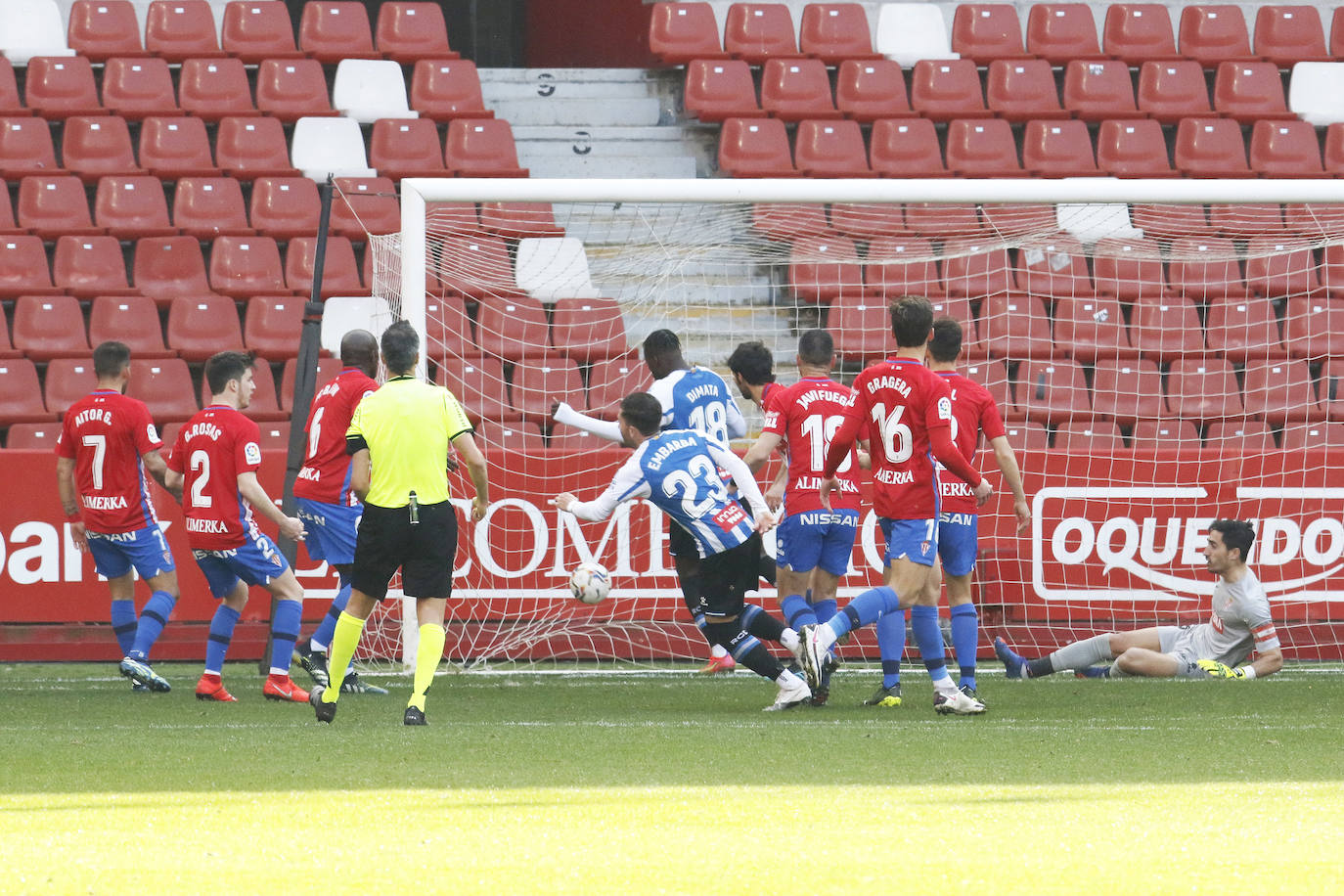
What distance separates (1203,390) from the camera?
12.4 m

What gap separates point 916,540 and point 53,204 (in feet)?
27.4

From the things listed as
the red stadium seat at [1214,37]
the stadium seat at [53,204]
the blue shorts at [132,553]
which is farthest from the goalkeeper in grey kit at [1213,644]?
the stadium seat at [53,204]

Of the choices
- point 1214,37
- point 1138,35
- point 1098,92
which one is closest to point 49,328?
point 1098,92

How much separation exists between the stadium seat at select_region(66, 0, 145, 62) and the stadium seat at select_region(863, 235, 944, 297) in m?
6.60

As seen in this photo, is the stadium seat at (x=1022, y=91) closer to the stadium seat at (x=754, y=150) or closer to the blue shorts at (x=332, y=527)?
Result: the stadium seat at (x=754, y=150)

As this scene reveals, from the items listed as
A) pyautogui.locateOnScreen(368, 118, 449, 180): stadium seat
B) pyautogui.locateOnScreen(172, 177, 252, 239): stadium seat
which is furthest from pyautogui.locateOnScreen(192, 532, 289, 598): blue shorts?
pyautogui.locateOnScreen(368, 118, 449, 180): stadium seat

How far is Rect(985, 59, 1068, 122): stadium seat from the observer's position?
15.1 m

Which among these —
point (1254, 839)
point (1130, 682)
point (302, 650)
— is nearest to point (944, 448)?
point (1130, 682)

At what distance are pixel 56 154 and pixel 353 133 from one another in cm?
246

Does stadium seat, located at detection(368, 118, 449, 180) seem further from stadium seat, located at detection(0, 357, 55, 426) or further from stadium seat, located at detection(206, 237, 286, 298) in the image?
stadium seat, located at detection(0, 357, 55, 426)

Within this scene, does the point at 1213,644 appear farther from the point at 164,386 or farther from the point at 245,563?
the point at 164,386

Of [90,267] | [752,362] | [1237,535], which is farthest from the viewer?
[90,267]

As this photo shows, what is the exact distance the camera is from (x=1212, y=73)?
16141mm

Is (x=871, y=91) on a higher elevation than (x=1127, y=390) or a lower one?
higher
